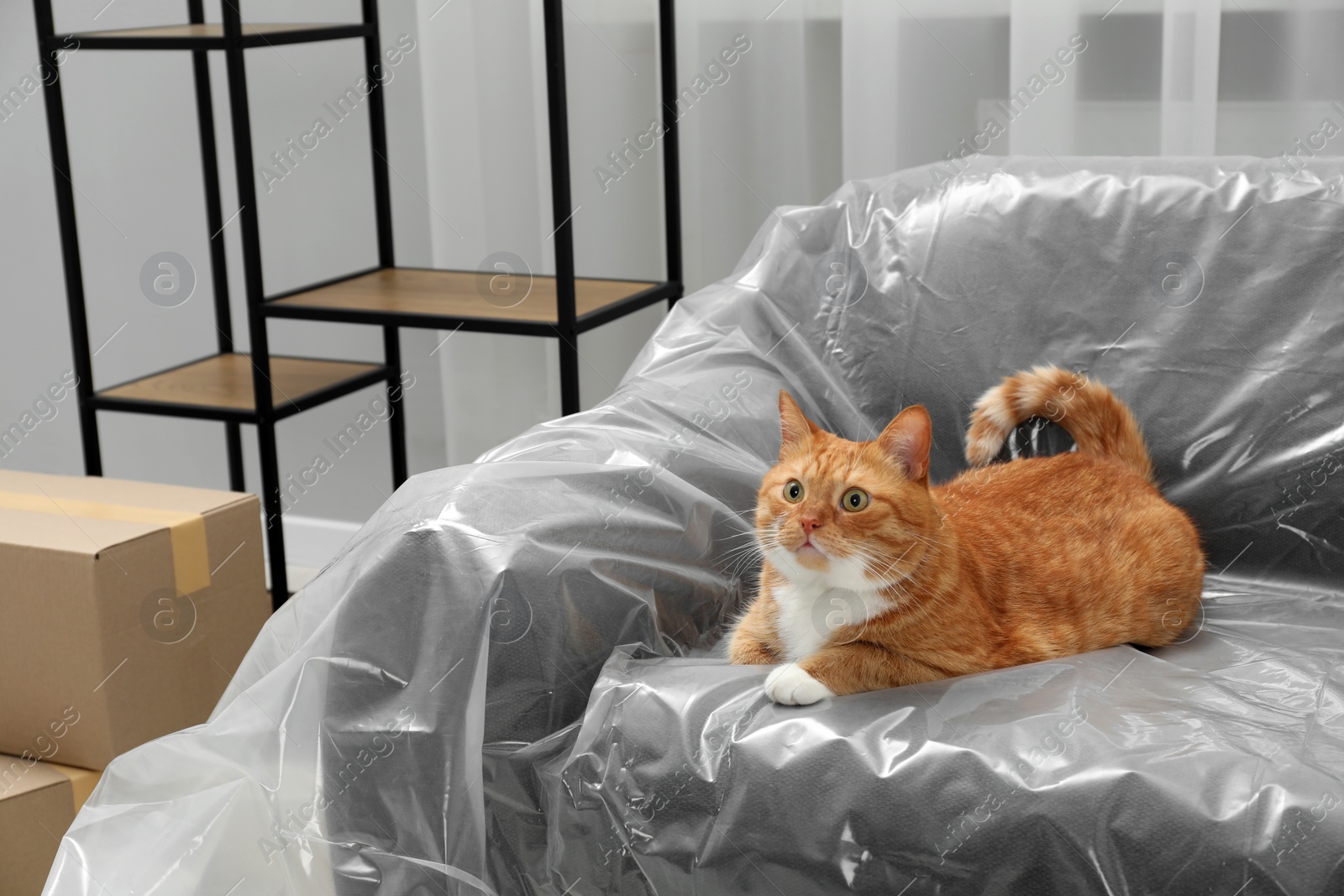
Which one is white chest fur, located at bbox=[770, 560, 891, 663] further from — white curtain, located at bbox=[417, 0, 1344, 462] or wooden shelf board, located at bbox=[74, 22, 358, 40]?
wooden shelf board, located at bbox=[74, 22, 358, 40]

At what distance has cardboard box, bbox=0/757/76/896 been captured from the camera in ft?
5.17

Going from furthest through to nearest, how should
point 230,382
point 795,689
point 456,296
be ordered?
point 230,382
point 456,296
point 795,689

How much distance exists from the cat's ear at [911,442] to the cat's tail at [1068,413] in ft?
1.31

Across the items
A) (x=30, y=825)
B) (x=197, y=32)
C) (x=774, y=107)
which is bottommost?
(x=30, y=825)

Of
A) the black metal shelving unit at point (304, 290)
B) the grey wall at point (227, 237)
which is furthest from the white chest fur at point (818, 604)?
the grey wall at point (227, 237)

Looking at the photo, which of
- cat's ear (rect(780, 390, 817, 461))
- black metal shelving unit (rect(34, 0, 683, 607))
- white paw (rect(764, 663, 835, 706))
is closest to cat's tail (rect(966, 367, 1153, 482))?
cat's ear (rect(780, 390, 817, 461))

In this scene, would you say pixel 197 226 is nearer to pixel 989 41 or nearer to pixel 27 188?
pixel 27 188

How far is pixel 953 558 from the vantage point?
111cm

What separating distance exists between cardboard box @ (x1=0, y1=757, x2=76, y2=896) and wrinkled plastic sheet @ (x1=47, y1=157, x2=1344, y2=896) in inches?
23.8

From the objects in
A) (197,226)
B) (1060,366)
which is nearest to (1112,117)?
(1060,366)

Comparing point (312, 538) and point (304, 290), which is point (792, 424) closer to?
point (304, 290)

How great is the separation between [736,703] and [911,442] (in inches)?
11.2

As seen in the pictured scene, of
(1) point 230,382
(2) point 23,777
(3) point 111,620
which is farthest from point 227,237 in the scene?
(2) point 23,777

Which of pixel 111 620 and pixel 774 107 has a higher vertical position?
pixel 774 107
